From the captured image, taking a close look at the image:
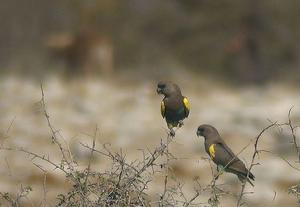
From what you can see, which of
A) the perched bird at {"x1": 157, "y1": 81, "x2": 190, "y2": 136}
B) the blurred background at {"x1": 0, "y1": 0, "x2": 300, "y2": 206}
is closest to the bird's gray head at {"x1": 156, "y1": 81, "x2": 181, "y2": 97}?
the perched bird at {"x1": 157, "y1": 81, "x2": 190, "y2": 136}

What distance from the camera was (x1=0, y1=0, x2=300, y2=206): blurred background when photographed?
1379 centimetres

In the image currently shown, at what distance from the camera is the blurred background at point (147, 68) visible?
13789 mm

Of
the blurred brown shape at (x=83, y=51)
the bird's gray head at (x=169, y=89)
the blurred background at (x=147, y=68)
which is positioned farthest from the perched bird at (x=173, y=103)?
the blurred brown shape at (x=83, y=51)

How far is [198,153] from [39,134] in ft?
7.49

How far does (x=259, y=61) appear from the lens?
1411cm

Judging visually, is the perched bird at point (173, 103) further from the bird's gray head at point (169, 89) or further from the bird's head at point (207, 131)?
the bird's head at point (207, 131)

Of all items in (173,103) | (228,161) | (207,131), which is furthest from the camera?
(207,131)

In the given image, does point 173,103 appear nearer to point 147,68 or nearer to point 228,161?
point 228,161

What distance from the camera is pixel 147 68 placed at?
45.6ft

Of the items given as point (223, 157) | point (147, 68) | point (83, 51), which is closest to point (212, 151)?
point (223, 157)

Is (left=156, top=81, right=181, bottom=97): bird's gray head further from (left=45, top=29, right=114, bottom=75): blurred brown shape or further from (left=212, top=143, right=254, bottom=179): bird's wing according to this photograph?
(left=45, top=29, right=114, bottom=75): blurred brown shape

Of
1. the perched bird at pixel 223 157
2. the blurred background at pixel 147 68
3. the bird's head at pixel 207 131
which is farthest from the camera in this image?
the blurred background at pixel 147 68

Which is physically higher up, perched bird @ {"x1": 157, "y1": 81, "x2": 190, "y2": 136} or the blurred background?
the blurred background

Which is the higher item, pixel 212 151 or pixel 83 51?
pixel 83 51
